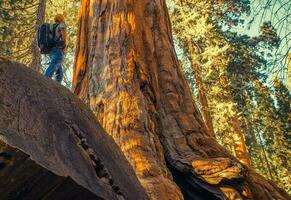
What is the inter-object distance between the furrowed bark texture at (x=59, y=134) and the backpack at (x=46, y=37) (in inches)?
168

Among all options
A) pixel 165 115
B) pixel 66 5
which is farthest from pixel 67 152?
pixel 66 5

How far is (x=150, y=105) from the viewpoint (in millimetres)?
4738

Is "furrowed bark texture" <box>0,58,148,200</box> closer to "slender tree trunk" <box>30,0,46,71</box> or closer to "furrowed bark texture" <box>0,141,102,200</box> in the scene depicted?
A: "furrowed bark texture" <box>0,141,102,200</box>

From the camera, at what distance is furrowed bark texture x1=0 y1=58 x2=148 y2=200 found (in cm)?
162

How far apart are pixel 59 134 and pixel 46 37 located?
470cm

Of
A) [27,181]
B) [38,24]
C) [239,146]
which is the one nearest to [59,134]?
[27,181]

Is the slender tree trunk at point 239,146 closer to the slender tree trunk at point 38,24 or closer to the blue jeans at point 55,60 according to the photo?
the slender tree trunk at point 38,24

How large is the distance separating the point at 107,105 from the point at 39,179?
2981 millimetres

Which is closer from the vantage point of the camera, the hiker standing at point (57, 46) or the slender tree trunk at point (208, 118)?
the hiker standing at point (57, 46)

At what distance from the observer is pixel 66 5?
17078mm

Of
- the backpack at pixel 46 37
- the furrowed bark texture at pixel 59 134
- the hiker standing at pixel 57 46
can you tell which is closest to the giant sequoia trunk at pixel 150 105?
the hiker standing at pixel 57 46

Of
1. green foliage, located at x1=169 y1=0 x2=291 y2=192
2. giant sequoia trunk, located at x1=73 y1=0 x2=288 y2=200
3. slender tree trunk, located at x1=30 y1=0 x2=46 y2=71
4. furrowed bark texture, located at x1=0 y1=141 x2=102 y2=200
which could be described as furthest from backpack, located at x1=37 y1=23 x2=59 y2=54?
green foliage, located at x1=169 y1=0 x2=291 y2=192

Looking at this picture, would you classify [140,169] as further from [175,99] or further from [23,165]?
[23,165]

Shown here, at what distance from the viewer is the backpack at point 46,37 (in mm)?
6227
